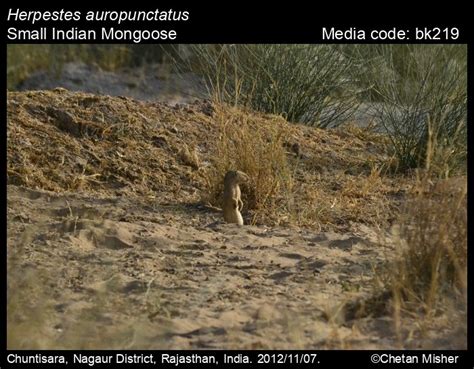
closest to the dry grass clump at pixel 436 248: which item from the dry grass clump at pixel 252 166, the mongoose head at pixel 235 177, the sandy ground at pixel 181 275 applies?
the sandy ground at pixel 181 275

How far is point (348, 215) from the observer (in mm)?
7430

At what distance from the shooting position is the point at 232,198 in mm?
7035

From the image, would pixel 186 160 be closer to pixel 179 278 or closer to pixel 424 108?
pixel 424 108

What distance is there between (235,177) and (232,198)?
182 mm

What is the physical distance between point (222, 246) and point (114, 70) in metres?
9.67

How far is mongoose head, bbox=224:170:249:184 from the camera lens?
23.4ft

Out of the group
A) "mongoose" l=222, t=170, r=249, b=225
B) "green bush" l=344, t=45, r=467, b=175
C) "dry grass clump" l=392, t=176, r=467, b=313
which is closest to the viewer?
"dry grass clump" l=392, t=176, r=467, b=313

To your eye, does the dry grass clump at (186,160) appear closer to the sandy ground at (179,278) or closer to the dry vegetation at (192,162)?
the dry vegetation at (192,162)

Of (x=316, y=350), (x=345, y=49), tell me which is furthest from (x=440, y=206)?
(x=345, y=49)

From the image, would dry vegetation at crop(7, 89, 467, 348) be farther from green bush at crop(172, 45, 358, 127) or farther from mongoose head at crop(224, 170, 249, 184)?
green bush at crop(172, 45, 358, 127)

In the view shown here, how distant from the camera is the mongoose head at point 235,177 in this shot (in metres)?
7.14

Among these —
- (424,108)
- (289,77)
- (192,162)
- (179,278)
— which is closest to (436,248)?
(179,278)

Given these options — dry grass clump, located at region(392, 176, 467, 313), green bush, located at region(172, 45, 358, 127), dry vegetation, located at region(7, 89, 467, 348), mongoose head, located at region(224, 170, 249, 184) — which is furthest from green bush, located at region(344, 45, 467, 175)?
dry grass clump, located at region(392, 176, 467, 313)
